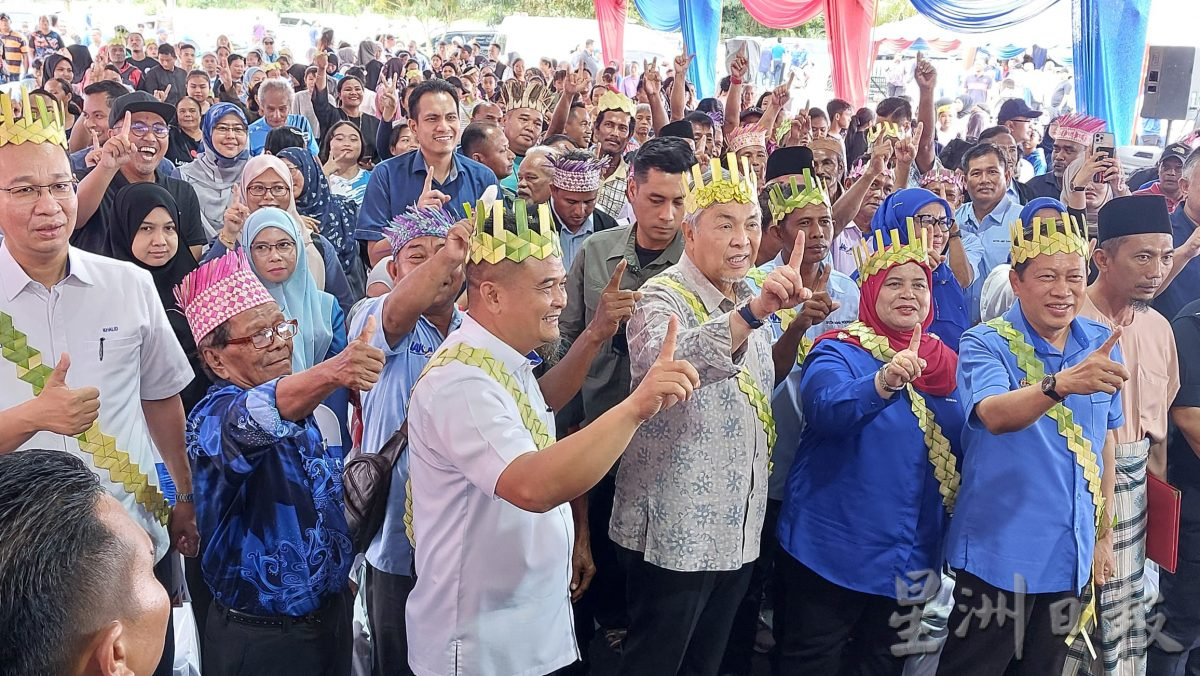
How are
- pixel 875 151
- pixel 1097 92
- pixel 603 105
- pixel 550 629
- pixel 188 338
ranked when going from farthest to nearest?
pixel 1097 92 → pixel 603 105 → pixel 875 151 → pixel 188 338 → pixel 550 629

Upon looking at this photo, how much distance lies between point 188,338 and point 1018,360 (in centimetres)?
238

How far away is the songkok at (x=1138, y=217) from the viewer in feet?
8.87

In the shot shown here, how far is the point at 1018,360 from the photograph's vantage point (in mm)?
2389

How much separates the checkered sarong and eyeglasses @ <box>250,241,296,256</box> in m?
2.59

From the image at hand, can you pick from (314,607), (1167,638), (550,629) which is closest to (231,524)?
(314,607)

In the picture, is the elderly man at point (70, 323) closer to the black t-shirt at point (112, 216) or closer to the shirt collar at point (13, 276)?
the shirt collar at point (13, 276)

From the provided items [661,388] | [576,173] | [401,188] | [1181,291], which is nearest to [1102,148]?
[1181,291]

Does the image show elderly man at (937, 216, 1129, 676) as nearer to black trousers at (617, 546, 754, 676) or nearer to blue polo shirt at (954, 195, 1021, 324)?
black trousers at (617, 546, 754, 676)

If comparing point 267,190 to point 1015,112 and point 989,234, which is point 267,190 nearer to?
point 989,234

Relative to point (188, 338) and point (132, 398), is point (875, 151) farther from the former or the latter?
point (132, 398)

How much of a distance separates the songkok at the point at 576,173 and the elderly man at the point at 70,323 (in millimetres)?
1531

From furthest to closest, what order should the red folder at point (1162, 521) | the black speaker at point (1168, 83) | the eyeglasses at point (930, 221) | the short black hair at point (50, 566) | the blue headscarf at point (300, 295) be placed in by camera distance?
the black speaker at point (1168, 83) → the eyeglasses at point (930, 221) → the blue headscarf at point (300, 295) → the red folder at point (1162, 521) → the short black hair at point (50, 566)

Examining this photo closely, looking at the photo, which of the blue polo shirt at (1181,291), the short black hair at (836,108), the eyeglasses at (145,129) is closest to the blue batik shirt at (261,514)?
the eyeglasses at (145,129)

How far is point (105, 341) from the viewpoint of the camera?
2.16 meters
